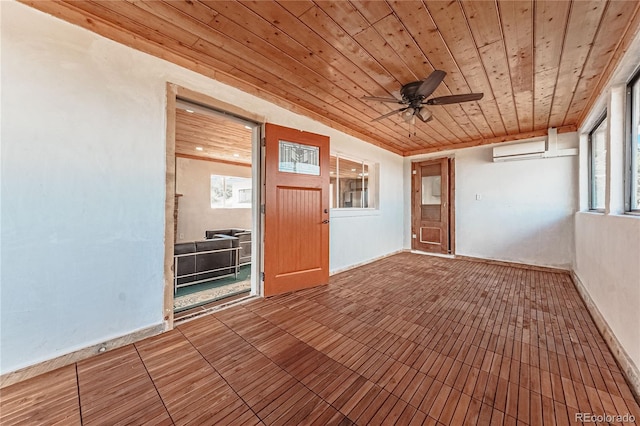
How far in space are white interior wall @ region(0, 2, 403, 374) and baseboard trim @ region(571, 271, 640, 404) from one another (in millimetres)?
3392

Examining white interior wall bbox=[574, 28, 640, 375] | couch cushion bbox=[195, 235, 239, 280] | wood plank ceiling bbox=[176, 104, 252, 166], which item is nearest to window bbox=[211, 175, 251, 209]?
wood plank ceiling bbox=[176, 104, 252, 166]

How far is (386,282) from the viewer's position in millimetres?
3484

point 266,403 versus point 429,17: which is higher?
point 429,17

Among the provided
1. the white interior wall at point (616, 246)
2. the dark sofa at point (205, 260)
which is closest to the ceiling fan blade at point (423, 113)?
the white interior wall at point (616, 246)

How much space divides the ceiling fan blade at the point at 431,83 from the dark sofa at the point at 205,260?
345 centimetres

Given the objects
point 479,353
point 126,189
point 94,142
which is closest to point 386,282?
point 479,353

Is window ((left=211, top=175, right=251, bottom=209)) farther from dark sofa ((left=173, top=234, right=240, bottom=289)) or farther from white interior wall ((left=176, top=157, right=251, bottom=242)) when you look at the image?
dark sofa ((left=173, top=234, right=240, bottom=289))

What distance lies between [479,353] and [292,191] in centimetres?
242

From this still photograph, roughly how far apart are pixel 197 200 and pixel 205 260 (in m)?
3.58

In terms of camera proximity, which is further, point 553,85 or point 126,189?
point 553,85

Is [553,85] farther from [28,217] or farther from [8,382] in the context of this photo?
[8,382]

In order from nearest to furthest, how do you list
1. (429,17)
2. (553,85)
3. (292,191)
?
(429,17), (553,85), (292,191)

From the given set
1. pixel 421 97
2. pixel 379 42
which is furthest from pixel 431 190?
pixel 379 42

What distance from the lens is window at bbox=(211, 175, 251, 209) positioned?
707 centimetres
